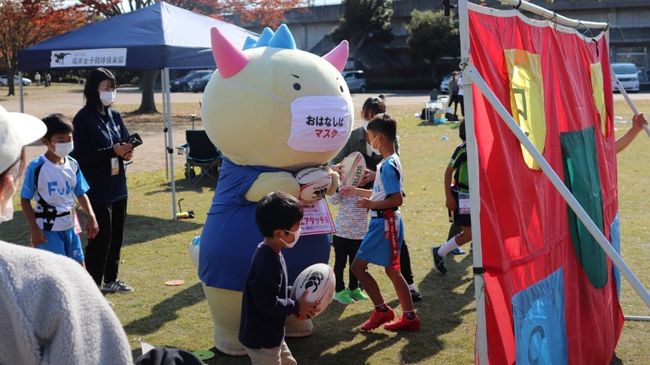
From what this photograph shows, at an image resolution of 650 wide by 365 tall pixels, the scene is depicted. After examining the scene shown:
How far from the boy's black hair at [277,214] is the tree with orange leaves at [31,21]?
783 inches

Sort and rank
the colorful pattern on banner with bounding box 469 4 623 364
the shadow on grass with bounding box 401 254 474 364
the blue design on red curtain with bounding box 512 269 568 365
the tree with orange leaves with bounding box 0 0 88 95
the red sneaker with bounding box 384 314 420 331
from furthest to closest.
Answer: the tree with orange leaves with bounding box 0 0 88 95 < the red sneaker with bounding box 384 314 420 331 < the shadow on grass with bounding box 401 254 474 364 < the blue design on red curtain with bounding box 512 269 568 365 < the colorful pattern on banner with bounding box 469 4 623 364

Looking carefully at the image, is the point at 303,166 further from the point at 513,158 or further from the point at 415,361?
the point at 513,158

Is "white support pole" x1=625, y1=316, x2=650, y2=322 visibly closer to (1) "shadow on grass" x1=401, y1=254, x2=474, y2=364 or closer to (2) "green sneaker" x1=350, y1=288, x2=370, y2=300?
(1) "shadow on grass" x1=401, y1=254, x2=474, y2=364

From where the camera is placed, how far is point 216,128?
5609 mm

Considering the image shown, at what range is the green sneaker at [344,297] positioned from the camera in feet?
22.5

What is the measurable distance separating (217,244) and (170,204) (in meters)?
6.68

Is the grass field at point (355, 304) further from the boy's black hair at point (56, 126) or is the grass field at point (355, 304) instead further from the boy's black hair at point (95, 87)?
the boy's black hair at point (95, 87)

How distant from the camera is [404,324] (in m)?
6.00

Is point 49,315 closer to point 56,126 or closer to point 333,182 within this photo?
point 333,182

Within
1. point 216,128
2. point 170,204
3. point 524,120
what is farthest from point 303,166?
point 170,204

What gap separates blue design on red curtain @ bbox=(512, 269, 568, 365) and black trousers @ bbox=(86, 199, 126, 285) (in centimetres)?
408

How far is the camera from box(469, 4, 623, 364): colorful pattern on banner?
147 inches

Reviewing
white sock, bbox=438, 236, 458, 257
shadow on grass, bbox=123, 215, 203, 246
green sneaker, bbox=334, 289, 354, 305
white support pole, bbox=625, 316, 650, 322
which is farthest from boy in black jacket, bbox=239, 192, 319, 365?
shadow on grass, bbox=123, 215, 203, 246

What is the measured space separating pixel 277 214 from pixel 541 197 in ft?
4.92
